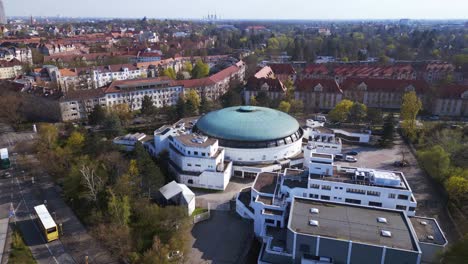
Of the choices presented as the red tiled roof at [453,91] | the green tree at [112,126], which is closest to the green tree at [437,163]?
the red tiled roof at [453,91]

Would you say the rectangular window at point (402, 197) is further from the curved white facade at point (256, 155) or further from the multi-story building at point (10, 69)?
the multi-story building at point (10, 69)

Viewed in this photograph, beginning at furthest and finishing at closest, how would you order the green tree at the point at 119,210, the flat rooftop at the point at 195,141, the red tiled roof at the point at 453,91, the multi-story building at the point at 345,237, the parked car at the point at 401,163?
the red tiled roof at the point at 453,91 < the parked car at the point at 401,163 < the flat rooftop at the point at 195,141 < the green tree at the point at 119,210 < the multi-story building at the point at 345,237

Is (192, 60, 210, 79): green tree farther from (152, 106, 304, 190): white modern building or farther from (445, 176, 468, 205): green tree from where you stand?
(445, 176, 468, 205): green tree

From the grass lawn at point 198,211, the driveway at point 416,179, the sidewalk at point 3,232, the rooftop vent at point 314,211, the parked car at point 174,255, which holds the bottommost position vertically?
the sidewalk at point 3,232

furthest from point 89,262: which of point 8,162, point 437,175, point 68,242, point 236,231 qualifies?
point 437,175

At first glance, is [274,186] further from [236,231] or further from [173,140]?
[173,140]

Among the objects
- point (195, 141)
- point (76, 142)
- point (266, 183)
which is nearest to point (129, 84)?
point (76, 142)

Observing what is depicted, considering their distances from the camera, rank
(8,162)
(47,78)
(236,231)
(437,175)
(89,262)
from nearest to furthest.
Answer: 1. (89,262)
2. (236,231)
3. (437,175)
4. (8,162)
5. (47,78)

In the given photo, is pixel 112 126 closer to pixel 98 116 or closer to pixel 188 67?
pixel 98 116
